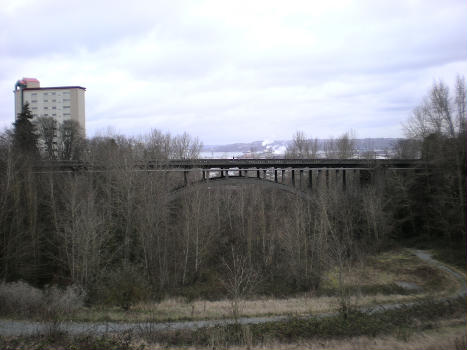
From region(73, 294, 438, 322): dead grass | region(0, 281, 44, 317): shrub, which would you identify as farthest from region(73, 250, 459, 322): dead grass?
region(0, 281, 44, 317): shrub

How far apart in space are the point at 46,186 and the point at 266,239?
16.7m

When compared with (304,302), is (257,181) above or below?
above

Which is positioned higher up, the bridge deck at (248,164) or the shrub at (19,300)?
the bridge deck at (248,164)

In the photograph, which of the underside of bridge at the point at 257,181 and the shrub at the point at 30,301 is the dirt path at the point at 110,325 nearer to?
the shrub at the point at 30,301

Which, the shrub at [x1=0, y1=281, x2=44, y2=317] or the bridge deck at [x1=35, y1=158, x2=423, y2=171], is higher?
the bridge deck at [x1=35, y1=158, x2=423, y2=171]

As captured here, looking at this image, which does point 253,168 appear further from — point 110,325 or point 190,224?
point 110,325

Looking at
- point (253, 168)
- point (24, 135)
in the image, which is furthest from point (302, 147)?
point (24, 135)

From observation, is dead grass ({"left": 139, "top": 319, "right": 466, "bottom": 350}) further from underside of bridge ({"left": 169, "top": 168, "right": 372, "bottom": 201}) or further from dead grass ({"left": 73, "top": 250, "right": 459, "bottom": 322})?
underside of bridge ({"left": 169, "top": 168, "right": 372, "bottom": 201})

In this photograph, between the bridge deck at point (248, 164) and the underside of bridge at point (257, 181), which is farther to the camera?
the underside of bridge at point (257, 181)

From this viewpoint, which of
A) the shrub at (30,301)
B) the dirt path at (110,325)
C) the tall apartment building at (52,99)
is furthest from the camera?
the tall apartment building at (52,99)

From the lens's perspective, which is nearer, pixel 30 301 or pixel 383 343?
pixel 383 343

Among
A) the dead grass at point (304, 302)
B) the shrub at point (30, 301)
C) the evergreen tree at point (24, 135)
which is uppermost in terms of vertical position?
the evergreen tree at point (24, 135)

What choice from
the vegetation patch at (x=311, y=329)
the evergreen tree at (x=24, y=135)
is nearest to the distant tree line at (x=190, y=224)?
the evergreen tree at (x=24, y=135)

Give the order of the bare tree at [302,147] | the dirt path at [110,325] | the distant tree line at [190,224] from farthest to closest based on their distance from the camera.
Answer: the bare tree at [302,147] < the distant tree line at [190,224] < the dirt path at [110,325]
